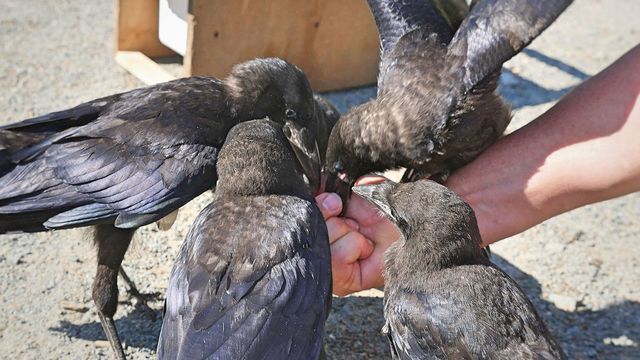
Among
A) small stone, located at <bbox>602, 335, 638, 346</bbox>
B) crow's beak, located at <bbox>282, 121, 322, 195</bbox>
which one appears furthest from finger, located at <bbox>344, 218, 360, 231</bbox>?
small stone, located at <bbox>602, 335, 638, 346</bbox>

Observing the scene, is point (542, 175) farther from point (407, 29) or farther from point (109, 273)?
point (109, 273)

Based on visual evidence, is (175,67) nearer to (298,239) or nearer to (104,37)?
(104,37)

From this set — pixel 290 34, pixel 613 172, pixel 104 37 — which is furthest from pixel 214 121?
pixel 104 37

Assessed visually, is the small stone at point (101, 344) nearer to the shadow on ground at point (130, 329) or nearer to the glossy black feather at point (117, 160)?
the shadow on ground at point (130, 329)

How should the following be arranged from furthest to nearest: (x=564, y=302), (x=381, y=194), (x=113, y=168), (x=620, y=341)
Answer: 1. (x=564, y=302)
2. (x=620, y=341)
3. (x=113, y=168)
4. (x=381, y=194)

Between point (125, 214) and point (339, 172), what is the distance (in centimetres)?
122

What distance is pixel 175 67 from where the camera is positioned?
6770mm

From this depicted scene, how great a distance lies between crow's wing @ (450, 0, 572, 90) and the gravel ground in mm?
1474

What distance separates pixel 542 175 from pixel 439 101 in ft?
2.13

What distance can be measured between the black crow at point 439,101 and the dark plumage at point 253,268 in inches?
26.0

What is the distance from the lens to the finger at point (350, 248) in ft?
13.1

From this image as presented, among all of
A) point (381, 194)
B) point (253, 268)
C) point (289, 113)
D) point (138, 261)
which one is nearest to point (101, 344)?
point (138, 261)

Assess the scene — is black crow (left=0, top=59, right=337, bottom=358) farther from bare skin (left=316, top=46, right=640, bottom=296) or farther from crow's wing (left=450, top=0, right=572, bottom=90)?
crow's wing (left=450, top=0, right=572, bottom=90)

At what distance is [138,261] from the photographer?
15.6 feet
